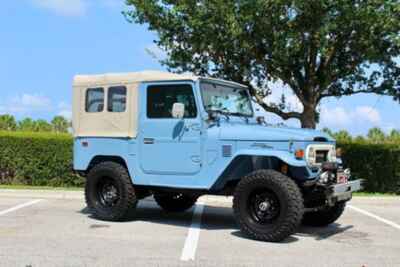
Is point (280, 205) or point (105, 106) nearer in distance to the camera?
point (280, 205)

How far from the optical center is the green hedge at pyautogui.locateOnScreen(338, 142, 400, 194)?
1409 centimetres

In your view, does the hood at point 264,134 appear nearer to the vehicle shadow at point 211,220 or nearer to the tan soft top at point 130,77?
the tan soft top at point 130,77

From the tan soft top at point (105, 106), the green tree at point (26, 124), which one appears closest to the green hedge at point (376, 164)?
the tan soft top at point (105, 106)

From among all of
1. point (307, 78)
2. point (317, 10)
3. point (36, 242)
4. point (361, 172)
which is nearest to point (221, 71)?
point (307, 78)

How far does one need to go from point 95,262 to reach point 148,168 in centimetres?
262

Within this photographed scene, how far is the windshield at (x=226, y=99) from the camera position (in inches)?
334

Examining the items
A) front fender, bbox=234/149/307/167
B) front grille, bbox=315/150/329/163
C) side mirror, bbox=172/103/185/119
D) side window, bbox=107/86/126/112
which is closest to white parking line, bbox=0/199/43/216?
side window, bbox=107/86/126/112

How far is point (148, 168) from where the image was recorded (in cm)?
870

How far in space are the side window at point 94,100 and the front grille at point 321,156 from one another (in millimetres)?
3655

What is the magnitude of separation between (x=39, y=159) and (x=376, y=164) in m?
8.79

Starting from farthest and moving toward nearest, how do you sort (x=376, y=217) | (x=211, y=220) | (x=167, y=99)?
(x=376, y=217) < (x=211, y=220) < (x=167, y=99)

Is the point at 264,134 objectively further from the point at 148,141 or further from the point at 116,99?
the point at 116,99

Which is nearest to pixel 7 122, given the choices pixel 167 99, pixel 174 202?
pixel 174 202

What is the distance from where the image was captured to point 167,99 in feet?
28.4
